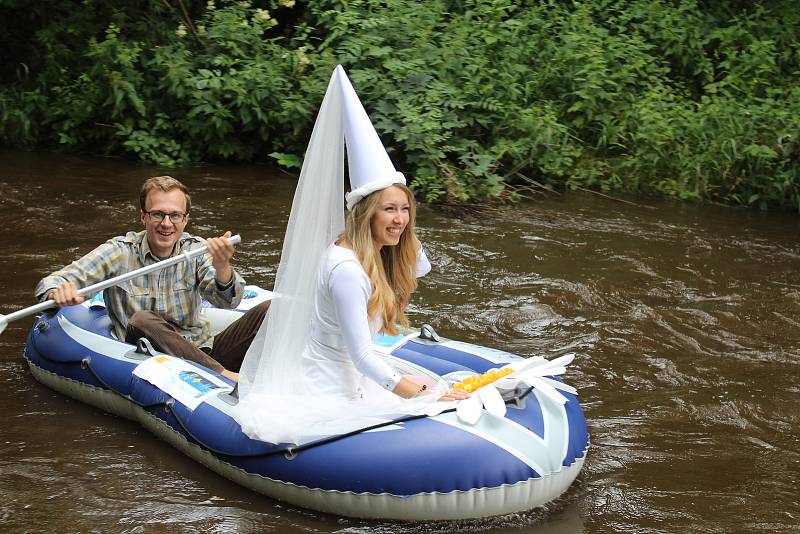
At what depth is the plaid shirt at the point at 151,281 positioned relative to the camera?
428cm

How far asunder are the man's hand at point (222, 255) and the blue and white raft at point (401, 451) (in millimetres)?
363

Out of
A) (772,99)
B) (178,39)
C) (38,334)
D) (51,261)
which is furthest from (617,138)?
(38,334)

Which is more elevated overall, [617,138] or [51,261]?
[617,138]

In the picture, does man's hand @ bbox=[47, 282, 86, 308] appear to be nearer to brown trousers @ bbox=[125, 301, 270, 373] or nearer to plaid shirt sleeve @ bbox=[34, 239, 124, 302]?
plaid shirt sleeve @ bbox=[34, 239, 124, 302]

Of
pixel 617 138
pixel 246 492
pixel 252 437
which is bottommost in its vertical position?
pixel 246 492

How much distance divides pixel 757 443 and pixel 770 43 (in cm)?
618

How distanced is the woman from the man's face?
0.95 meters

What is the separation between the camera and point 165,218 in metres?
4.22

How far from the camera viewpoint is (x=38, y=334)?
4652 millimetres

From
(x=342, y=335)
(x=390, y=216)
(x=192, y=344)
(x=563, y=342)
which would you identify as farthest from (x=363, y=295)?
(x=563, y=342)

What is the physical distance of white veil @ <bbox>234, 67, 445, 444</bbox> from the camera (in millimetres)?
3500

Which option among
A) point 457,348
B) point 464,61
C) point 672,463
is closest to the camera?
point 672,463

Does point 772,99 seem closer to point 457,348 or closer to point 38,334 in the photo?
point 457,348

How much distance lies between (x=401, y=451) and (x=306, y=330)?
570 mm
